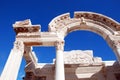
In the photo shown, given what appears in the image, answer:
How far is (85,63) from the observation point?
1641cm

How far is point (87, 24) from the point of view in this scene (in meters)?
14.8

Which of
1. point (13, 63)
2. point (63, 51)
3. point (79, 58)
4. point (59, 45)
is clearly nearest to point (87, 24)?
point (63, 51)

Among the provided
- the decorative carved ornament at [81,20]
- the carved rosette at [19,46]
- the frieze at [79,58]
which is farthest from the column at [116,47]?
the carved rosette at [19,46]

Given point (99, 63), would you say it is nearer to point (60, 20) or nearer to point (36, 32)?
point (60, 20)

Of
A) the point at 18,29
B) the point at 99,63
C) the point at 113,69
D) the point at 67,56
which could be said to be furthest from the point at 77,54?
the point at 18,29

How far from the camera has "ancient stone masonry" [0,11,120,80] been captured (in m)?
12.5

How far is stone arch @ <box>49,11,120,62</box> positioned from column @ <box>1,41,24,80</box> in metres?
2.87

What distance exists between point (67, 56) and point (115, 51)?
5.64 m

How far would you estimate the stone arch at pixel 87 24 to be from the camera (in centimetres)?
1409

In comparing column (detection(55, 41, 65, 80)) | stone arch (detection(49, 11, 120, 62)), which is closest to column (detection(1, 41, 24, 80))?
column (detection(55, 41, 65, 80))

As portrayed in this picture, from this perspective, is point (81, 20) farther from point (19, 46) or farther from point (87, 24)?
point (19, 46)

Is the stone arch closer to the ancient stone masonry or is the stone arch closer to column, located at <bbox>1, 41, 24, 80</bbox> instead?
the ancient stone masonry

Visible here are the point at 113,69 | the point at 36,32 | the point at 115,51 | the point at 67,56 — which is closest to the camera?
the point at 115,51

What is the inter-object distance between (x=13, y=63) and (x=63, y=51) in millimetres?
4149
